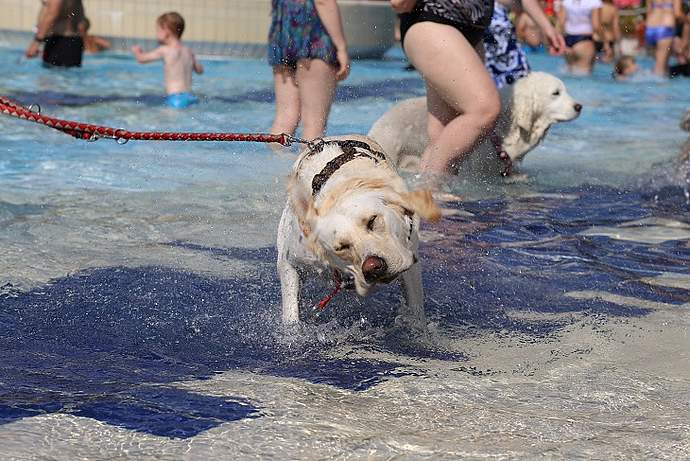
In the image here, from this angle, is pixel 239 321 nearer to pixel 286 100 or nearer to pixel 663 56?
pixel 286 100

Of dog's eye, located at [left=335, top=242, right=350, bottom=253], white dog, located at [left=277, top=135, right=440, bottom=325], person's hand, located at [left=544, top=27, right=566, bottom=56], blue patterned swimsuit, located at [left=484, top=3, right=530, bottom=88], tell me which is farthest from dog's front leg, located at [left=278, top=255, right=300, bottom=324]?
blue patterned swimsuit, located at [left=484, top=3, right=530, bottom=88]

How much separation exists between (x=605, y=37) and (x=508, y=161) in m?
11.5

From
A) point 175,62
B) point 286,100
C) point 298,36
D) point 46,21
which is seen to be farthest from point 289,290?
point 46,21

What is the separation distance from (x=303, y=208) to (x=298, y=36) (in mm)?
3393

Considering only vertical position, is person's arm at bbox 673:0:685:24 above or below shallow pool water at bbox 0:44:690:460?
above

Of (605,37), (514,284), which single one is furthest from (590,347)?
(605,37)

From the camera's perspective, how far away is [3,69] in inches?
563

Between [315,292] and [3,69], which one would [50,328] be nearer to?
[315,292]

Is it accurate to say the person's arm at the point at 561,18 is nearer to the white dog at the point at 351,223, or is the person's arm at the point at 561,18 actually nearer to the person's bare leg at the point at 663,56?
the person's bare leg at the point at 663,56

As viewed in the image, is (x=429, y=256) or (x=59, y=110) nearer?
(x=429, y=256)

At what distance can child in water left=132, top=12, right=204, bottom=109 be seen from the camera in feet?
36.8

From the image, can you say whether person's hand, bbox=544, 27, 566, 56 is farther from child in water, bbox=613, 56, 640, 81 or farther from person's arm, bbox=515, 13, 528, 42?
person's arm, bbox=515, 13, 528, 42

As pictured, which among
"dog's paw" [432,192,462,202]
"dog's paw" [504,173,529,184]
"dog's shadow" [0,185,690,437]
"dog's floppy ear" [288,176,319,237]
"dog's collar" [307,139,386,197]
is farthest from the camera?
"dog's paw" [504,173,529,184]

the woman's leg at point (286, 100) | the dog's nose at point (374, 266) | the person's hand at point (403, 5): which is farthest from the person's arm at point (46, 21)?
the dog's nose at point (374, 266)
